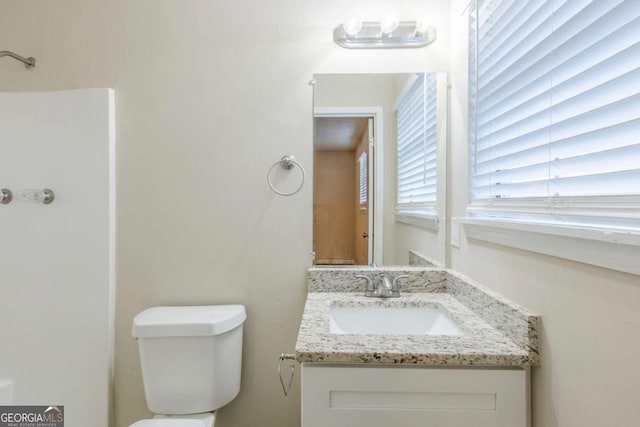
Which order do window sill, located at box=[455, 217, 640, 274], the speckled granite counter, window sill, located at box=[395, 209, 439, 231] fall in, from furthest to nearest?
window sill, located at box=[395, 209, 439, 231]
the speckled granite counter
window sill, located at box=[455, 217, 640, 274]

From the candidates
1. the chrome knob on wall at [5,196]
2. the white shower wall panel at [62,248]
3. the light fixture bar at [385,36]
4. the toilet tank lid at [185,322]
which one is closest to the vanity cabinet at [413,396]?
the toilet tank lid at [185,322]

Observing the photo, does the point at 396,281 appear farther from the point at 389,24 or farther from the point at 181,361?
the point at 389,24

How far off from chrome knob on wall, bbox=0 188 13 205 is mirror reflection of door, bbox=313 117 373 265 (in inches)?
51.6

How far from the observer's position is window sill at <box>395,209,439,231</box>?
1.50 m

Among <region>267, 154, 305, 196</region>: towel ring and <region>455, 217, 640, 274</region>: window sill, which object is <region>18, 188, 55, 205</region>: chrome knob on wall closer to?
<region>267, 154, 305, 196</region>: towel ring

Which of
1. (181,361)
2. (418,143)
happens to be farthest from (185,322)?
(418,143)

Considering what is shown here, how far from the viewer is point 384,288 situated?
1389 millimetres

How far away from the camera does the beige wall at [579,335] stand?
24.7 inches

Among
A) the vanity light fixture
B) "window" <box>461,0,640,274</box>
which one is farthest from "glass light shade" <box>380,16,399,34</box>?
"window" <box>461,0,640,274</box>

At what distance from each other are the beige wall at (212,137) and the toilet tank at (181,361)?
0.20 m

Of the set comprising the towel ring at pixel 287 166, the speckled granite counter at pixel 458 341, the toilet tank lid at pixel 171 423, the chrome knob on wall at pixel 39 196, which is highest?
the towel ring at pixel 287 166

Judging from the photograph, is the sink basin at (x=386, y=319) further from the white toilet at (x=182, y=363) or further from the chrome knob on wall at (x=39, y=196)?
the chrome knob on wall at (x=39, y=196)

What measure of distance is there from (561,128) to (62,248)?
1.83 metres

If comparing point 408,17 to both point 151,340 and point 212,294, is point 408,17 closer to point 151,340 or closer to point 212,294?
point 212,294
